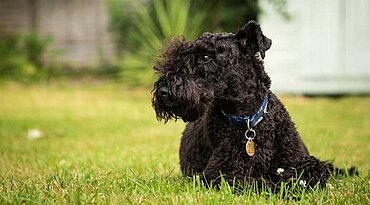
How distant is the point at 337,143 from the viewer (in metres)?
8.45

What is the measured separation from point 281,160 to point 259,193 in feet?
1.60

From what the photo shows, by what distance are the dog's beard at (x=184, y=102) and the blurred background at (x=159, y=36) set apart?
6194 millimetres

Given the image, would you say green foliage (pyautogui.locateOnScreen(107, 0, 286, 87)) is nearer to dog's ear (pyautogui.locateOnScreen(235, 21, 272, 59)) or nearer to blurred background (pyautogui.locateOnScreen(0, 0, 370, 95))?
blurred background (pyautogui.locateOnScreen(0, 0, 370, 95))

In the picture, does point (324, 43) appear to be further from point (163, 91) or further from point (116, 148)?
point (163, 91)

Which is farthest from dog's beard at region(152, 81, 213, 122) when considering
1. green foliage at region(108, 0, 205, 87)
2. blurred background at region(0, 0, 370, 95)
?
green foliage at region(108, 0, 205, 87)

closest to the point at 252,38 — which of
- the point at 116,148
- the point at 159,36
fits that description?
the point at 116,148

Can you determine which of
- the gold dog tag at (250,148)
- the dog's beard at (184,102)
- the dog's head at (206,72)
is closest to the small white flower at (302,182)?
the gold dog tag at (250,148)

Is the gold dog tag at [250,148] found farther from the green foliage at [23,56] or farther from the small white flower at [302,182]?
the green foliage at [23,56]

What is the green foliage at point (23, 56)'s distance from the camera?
17.9 meters

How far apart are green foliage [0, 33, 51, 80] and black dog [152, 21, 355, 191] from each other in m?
13.5

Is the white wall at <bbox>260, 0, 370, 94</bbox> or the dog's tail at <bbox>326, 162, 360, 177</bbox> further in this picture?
the white wall at <bbox>260, 0, 370, 94</bbox>

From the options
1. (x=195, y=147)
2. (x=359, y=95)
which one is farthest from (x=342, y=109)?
(x=195, y=147)

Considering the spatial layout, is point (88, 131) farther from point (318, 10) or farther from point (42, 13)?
point (42, 13)

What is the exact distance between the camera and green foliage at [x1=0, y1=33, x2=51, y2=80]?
58.7ft
